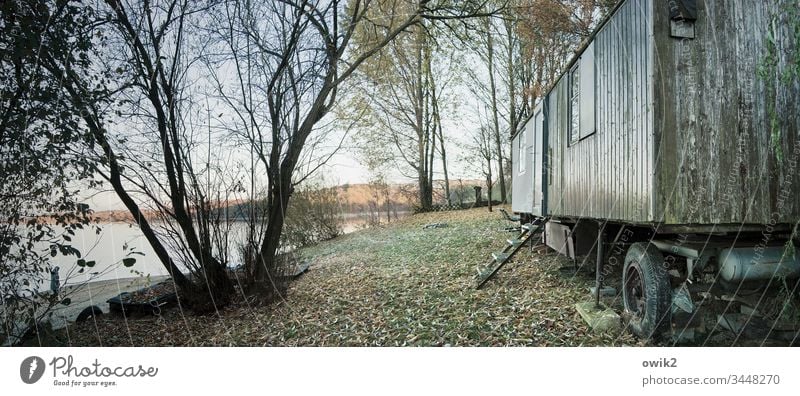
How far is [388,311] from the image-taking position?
1632 millimetres

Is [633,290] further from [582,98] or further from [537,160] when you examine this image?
[537,160]

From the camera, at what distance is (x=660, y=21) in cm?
146

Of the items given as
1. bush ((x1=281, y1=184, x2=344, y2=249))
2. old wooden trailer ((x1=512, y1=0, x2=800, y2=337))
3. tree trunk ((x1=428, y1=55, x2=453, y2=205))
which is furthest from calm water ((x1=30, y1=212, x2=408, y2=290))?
old wooden trailer ((x1=512, y1=0, x2=800, y2=337))

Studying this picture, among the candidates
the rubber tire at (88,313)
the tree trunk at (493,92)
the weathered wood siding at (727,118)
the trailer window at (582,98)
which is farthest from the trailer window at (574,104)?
the rubber tire at (88,313)

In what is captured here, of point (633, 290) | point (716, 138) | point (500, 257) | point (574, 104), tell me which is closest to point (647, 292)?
point (633, 290)

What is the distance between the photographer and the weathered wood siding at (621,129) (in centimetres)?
155

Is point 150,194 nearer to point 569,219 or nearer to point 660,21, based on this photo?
point 660,21

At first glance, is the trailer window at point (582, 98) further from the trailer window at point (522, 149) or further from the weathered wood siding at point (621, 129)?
the trailer window at point (522, 149)

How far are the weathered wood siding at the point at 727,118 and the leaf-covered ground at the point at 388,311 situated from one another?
26.8 inches

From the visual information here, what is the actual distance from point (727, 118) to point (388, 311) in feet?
5.28

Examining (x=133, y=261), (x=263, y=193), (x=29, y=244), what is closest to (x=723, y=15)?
(x=263, y=193)

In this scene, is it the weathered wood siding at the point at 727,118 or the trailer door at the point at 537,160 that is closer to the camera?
the weathered wood siding at the point at 727,118

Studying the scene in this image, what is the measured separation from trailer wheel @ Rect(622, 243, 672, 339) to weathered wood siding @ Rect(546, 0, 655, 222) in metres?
0.21

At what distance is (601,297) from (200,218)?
209cm
